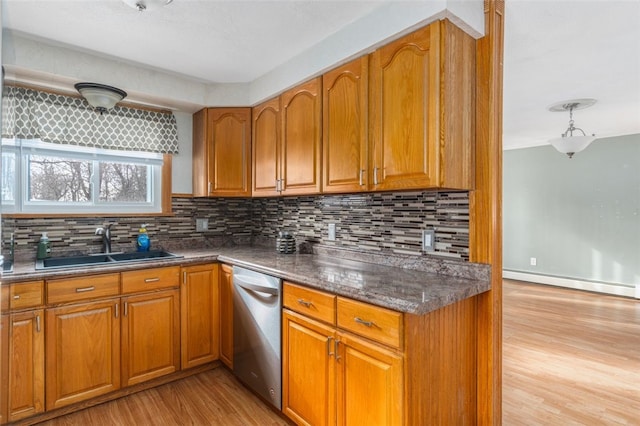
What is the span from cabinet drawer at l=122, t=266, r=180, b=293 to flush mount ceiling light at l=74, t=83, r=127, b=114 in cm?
124

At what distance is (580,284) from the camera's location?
513cm

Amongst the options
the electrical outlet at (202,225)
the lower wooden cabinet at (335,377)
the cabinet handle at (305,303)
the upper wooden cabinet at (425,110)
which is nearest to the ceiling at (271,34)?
the upper wooden cabinet at (425,110)

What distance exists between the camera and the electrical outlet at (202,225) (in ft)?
10.5

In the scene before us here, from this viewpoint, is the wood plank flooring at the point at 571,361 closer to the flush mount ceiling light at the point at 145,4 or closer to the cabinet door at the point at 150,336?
the cabinet door at the point at 150,336

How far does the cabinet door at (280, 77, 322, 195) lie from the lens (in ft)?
7.49

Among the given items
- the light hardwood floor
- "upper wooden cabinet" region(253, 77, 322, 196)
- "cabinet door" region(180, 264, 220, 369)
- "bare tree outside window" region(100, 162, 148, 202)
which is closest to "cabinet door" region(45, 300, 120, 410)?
the light hardwood floor

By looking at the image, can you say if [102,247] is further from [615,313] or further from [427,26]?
[615,313]

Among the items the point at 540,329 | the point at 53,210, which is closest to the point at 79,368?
Answer: the point at 53,210

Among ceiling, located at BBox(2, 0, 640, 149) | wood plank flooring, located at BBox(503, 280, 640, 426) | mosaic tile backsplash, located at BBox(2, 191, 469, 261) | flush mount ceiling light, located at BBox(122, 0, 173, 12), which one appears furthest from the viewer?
Result: wood plank flooring, located at BBox(503, 280, 640, 426)

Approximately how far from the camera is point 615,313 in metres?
4.07

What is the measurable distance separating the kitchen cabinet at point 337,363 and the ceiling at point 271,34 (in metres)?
1.55

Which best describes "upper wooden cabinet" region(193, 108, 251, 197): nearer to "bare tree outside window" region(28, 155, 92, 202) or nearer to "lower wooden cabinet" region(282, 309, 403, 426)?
"bare tree outside window" region(28, 155, 92, 202)

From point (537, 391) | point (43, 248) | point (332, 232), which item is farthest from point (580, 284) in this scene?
point (43, 248)

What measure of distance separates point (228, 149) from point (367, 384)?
2194mm
